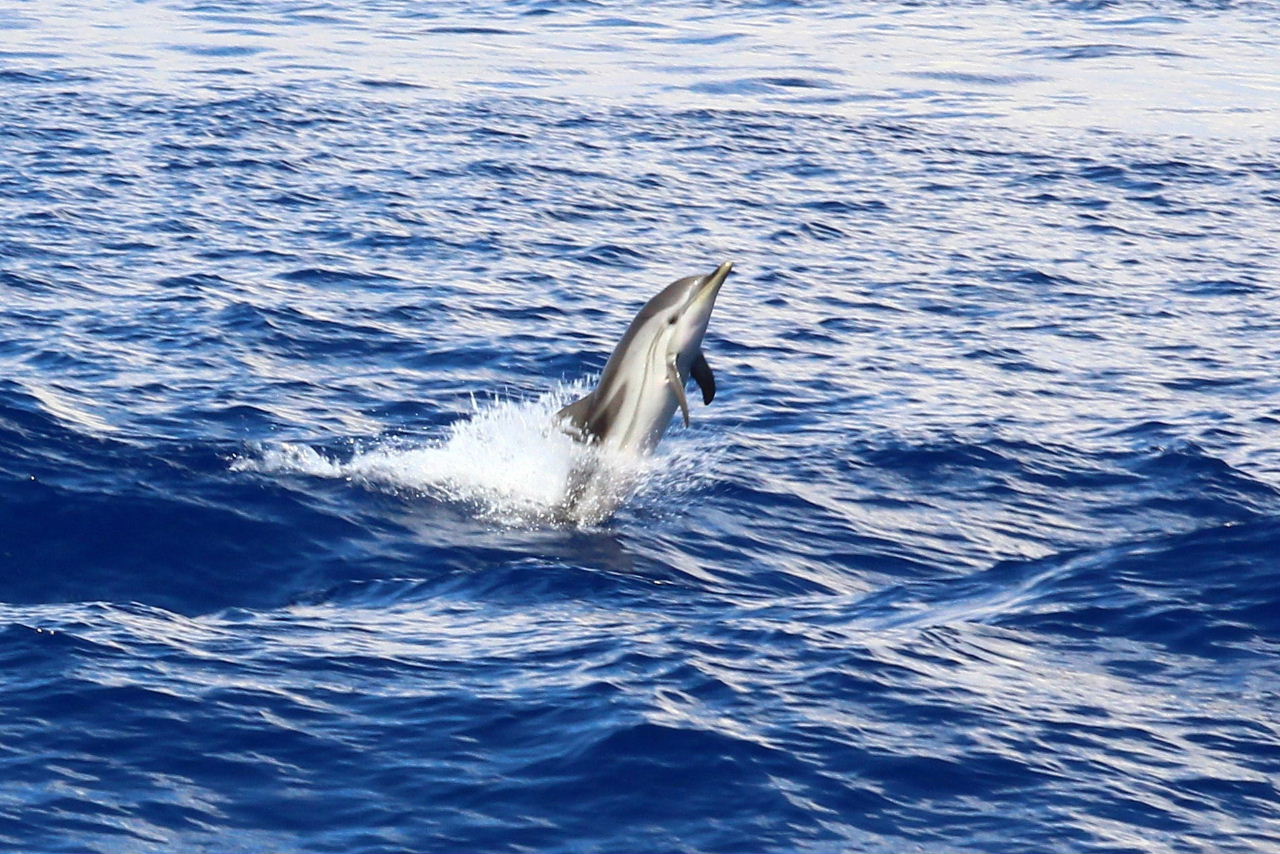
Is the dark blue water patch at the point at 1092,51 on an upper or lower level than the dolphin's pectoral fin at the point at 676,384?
upper

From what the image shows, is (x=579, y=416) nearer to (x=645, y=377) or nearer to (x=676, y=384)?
(x=645, y=377)

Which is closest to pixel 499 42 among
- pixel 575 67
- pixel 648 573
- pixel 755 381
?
pixel 575 67

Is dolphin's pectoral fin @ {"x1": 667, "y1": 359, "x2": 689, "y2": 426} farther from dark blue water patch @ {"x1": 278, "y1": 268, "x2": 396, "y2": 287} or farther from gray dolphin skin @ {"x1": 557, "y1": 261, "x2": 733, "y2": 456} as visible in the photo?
dark blue water patch @ {"x1": 278, "y1": 268, "x2": 396, "y2": 287}

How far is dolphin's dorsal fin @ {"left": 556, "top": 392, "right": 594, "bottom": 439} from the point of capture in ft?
53.1

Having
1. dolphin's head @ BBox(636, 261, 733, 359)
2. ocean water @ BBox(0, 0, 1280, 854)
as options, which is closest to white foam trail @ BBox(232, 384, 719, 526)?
ocean water @ BBox(0, 0, 1280, 854)

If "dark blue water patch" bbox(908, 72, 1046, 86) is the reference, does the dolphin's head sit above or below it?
below

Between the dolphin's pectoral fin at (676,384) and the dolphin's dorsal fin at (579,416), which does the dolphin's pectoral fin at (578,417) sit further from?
the dolphin's pectoral fin at (676,384)

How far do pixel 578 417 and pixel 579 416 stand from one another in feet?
0.04

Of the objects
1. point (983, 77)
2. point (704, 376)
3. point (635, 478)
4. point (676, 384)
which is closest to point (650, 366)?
point (676, 384)

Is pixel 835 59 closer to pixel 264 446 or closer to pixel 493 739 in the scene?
pixel 264 446

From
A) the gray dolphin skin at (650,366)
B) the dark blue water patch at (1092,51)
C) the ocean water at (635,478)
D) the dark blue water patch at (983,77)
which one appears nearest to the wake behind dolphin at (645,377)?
the gray dolphin skin at (650,366)

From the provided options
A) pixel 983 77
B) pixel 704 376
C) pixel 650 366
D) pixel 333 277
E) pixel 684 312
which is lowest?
pixel 333 277

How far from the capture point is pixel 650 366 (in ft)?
52.4

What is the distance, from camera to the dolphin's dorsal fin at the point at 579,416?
1617 cm
